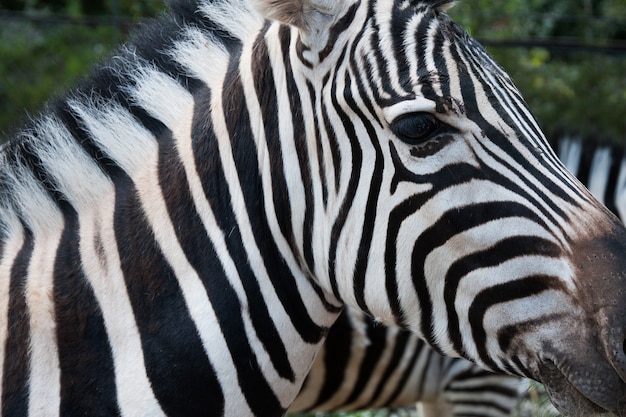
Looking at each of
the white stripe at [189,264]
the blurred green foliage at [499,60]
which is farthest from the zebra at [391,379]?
the blurred green foliage at [499,60]

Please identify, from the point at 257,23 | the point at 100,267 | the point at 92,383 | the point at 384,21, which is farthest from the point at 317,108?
the point at 92,383

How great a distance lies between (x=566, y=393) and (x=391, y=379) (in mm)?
3160

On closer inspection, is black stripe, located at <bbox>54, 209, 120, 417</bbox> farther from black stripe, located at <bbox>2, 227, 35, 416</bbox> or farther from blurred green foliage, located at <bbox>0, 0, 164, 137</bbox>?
blurred green foliage, located at <bbox>0, 0, 164, 137</bbox>

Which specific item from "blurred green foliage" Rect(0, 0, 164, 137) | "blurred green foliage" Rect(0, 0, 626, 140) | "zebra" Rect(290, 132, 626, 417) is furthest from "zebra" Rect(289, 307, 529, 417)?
"blurred green foliage" Rect(0, 0, 164, 137)

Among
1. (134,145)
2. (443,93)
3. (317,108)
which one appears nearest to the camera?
(443,93)

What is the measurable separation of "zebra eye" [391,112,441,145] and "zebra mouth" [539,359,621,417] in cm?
73

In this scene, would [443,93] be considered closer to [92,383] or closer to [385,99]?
[385,99]

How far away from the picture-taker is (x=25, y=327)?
105 inches

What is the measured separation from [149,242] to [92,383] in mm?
479

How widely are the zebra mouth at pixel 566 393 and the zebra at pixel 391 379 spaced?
261cm

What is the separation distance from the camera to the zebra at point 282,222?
2.36 metres

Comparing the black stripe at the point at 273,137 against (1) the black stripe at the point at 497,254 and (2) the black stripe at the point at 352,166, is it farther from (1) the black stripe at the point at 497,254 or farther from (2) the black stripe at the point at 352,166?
(1) the black stripe at the point at 497,254

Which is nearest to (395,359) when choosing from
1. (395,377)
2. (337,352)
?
(395,377)

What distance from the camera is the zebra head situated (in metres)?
2.30
